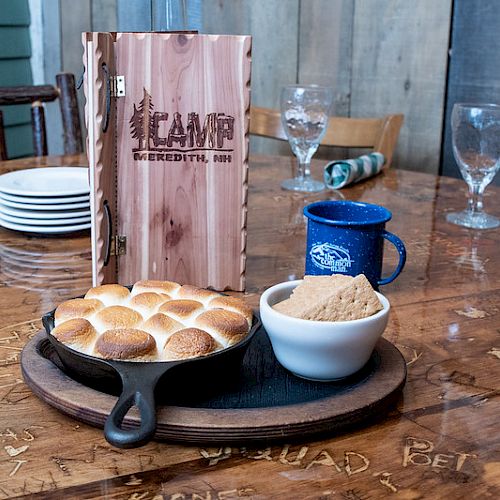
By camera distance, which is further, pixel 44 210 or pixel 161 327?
pixel 44 210

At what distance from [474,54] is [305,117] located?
0.96 meters

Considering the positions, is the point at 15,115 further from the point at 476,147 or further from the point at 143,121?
the point at 143,121

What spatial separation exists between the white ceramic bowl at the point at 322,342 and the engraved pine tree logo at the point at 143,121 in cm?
31

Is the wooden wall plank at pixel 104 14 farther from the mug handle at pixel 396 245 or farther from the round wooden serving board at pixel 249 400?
the round wooden serving board at pixel 249 400

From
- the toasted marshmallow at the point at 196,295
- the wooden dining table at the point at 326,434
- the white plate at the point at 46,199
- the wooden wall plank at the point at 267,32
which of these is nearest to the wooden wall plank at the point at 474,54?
the wooden wall plank at the point at 267,32

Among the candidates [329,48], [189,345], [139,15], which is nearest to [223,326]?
[189,345]

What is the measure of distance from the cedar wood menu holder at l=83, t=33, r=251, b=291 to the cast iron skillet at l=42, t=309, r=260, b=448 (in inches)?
9.9

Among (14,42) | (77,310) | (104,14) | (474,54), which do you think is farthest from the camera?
(14,42)

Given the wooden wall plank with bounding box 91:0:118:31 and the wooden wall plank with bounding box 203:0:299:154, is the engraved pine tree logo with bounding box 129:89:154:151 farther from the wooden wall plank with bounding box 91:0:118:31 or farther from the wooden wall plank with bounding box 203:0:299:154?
the wooden wall plank with bounding box 91:0:118:31

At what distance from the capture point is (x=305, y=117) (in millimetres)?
1569

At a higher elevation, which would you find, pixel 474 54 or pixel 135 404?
pixel 474 54

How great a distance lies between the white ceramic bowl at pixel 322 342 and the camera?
65 cm

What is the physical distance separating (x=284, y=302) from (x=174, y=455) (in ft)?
0.60

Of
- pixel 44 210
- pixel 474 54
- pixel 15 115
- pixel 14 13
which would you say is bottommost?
pixel 15 115
